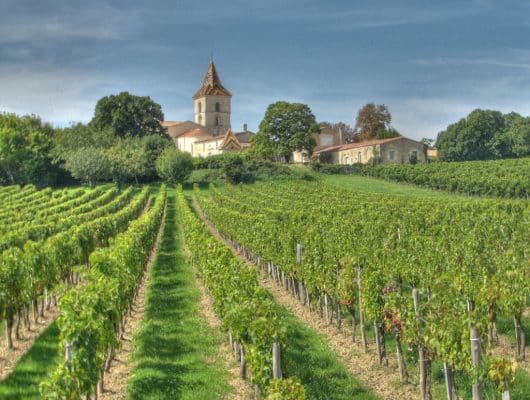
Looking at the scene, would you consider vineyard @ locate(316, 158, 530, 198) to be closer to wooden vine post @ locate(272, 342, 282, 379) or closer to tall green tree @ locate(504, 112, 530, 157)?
tall green tree @ locate(504, 112, 530, 157)

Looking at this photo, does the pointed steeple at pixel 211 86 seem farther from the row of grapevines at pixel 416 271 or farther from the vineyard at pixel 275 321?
the vineyard at pixel 275 321

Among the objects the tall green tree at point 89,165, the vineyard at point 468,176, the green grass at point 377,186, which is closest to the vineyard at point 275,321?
the vineyard at point 468,176

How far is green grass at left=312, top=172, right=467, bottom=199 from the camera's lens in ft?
182

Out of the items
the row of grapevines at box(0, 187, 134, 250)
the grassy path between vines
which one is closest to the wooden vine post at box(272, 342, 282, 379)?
the grassy path between vines

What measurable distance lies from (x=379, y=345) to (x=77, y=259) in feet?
38.7

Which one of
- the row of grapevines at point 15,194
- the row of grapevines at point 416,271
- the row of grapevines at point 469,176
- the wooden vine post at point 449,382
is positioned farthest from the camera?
the row of grapevines at point 15,194

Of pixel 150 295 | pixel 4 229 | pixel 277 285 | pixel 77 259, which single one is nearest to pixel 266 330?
pixel 150 295

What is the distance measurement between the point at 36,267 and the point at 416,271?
9.38 m

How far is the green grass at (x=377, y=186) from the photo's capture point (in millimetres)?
55569

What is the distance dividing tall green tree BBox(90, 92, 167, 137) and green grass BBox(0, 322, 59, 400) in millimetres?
70646

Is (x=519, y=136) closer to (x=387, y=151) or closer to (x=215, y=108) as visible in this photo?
(x=387, y=151)

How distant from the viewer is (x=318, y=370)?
1061 cm

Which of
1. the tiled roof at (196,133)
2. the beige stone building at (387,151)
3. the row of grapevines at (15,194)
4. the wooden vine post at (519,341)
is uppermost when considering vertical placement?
the tiled roof at (196,133)

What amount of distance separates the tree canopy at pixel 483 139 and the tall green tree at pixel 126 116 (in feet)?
134
